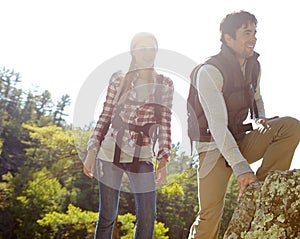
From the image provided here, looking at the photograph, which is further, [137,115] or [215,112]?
[137,115]

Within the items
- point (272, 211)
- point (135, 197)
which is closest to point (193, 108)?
point (135, 197)

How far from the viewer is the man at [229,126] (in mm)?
3246

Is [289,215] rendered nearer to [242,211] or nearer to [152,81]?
[242,211]

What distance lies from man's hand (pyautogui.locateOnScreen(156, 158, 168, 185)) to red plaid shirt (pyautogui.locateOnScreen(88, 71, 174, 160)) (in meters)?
0.04

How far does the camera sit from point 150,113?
3957 mm

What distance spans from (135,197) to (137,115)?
0.68 meters

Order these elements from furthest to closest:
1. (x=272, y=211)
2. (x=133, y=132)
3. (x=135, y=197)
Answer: (x=133, y=132), (x=135, y=197), (x=272, y=211)

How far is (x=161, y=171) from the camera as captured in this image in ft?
13.0

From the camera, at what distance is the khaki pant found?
10.6 feet

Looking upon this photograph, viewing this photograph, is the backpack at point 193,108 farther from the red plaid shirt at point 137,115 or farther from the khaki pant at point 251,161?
the red plaid shirt at point 137,115

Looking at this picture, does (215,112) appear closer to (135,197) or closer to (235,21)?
(235,21)

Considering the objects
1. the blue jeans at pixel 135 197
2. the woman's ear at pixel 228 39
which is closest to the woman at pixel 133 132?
the blue jeans at pixel 135 197

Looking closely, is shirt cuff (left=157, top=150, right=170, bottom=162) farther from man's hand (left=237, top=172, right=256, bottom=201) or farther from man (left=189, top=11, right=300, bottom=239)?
man's hand (left=237, top=172, right=256, bottom=201)

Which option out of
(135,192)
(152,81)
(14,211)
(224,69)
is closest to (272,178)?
(224,69)
